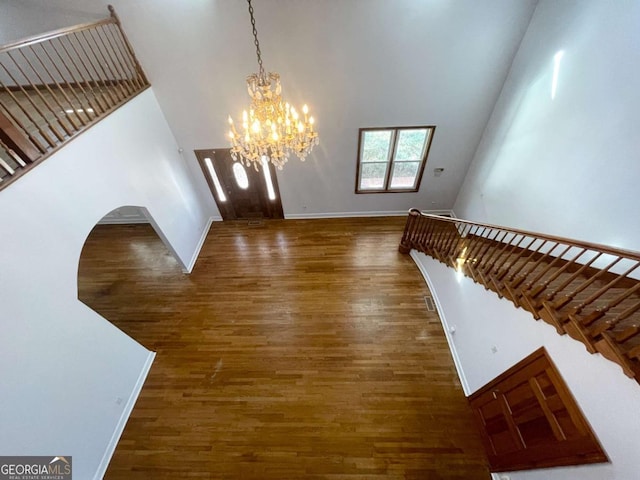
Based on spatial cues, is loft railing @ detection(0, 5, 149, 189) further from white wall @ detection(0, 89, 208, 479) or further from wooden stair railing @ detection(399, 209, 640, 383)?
wooden stair railing @ detection(399, 209, 640, 383)

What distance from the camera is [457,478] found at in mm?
3148

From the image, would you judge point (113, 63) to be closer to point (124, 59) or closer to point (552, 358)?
point (124, 59)

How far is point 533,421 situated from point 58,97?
7.32 m

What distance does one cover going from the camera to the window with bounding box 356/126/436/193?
5445mm

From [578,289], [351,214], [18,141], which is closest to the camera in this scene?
[578,289]

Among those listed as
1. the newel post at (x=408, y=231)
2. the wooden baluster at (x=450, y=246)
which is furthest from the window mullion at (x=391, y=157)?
the wooden baluster at (x=450, y=246)

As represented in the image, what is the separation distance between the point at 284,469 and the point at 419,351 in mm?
2435

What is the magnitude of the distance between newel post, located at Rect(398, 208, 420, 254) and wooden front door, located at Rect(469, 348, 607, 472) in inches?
110

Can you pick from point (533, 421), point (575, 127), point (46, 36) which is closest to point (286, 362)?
point (533, 421)

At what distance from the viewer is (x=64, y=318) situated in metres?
2.87

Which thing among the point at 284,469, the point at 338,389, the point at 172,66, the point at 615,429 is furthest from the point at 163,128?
the point at 615,429

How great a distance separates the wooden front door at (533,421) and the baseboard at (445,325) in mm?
352

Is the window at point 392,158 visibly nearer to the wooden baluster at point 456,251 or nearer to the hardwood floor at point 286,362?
the hardwood floor at point 286,362

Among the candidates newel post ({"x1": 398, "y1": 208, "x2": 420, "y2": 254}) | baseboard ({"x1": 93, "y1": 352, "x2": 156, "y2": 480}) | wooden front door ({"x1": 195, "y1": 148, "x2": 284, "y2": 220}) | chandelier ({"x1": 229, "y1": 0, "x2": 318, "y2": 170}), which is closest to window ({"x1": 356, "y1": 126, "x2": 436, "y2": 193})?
newel post ({"x1": 398, "y1": 208, "x2": 420, "y2": 254})
